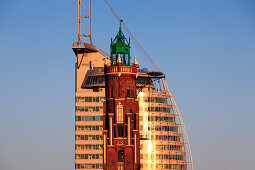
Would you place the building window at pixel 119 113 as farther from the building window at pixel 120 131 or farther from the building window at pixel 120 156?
the building window at pixel 120 156

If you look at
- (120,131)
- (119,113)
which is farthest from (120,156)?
(119,113)

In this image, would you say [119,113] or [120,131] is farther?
[119,113]

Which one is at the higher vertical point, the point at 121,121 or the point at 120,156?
the point at 121,121

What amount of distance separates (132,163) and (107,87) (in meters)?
20.1

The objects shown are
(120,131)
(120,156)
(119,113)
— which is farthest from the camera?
(119,113)

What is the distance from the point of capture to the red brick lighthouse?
604ft

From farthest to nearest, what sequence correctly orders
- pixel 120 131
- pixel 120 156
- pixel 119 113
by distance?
pixel 119 113
pixel 120 131
pixel 120 156

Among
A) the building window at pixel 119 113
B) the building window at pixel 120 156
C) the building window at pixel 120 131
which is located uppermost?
the building window at pixel 119 113

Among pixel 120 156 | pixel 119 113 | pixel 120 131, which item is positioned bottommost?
pixel 120 156

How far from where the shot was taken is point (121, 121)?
607 ft

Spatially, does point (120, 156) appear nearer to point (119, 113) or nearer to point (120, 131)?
point (120, 131)

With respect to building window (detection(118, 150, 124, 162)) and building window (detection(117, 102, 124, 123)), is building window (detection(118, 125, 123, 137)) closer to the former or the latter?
building window (detection(117, 102, 124, 123))

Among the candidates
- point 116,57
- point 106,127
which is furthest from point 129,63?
point 106,127

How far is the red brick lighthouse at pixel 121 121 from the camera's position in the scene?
18425cm
